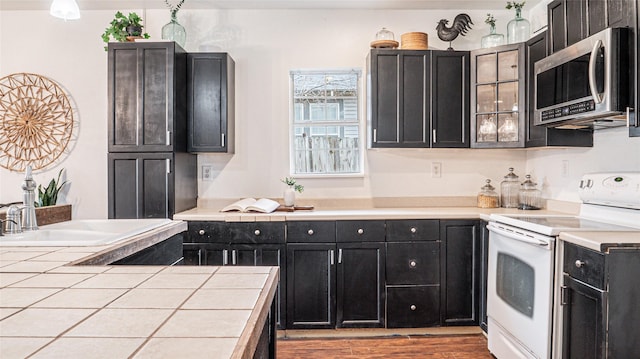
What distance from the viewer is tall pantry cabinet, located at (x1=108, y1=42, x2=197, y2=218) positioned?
293cm

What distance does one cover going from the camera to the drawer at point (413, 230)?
289 centimetres

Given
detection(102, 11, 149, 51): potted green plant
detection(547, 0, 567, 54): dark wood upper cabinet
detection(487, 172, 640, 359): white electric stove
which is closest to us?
detection(487, 172, 640, 359): white electric stove

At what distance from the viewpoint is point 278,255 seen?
2857 millimetres

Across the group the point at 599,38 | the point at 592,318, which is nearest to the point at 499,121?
the point at 599,38

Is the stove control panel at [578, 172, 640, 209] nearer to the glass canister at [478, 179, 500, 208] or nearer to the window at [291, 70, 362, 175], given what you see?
the glass canister at [478, 179, 500, 208]

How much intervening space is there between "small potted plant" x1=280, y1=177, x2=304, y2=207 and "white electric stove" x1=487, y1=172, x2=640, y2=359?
1.48 metres

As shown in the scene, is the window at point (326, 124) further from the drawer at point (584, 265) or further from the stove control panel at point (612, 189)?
the drawer at point (584, 265)

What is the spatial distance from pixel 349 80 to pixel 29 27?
282 cm

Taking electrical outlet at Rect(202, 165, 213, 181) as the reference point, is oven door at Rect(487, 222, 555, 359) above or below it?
below

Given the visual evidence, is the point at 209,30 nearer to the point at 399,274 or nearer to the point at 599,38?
the point at 399,274

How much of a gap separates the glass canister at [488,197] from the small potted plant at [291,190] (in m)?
1.50

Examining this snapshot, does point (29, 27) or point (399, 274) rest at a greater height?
point (29, 27)

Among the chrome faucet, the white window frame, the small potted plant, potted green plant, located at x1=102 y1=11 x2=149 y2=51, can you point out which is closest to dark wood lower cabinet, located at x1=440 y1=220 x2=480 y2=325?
the white window frame

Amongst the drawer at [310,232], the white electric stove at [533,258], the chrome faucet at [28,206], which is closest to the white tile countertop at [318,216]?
the drawer at [310,232]
